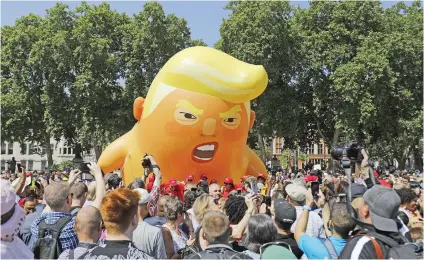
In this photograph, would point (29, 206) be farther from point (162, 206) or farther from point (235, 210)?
point (235, 210)

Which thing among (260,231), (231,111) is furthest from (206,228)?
(231,111)

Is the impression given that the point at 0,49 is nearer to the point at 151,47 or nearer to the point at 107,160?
the point at 151,47

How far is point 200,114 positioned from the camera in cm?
1320

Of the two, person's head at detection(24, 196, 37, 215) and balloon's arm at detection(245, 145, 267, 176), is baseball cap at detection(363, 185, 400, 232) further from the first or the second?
balloon's arm at detection(245, 145, 267, 176)

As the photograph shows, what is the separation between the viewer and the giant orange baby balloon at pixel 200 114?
13125 mm

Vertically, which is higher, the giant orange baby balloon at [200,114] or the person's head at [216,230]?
the giant orange baby balloon at [200,114]

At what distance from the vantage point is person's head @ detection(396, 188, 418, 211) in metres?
5.92

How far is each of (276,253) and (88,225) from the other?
1.49 metres

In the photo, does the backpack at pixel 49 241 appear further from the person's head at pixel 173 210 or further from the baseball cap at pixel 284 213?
the baseball cap at pixel 284 213

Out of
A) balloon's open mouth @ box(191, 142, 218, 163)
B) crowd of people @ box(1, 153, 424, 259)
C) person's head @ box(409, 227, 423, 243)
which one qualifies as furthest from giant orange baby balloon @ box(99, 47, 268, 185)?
person's head @ box(409, 227, 423, 243)

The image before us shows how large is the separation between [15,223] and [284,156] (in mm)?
78881

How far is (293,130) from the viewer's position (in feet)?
99.3

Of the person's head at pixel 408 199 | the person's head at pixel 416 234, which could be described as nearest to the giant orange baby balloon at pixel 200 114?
the person's head at pixel 408 199

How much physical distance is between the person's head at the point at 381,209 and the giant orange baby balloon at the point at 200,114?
9794 millimetres
